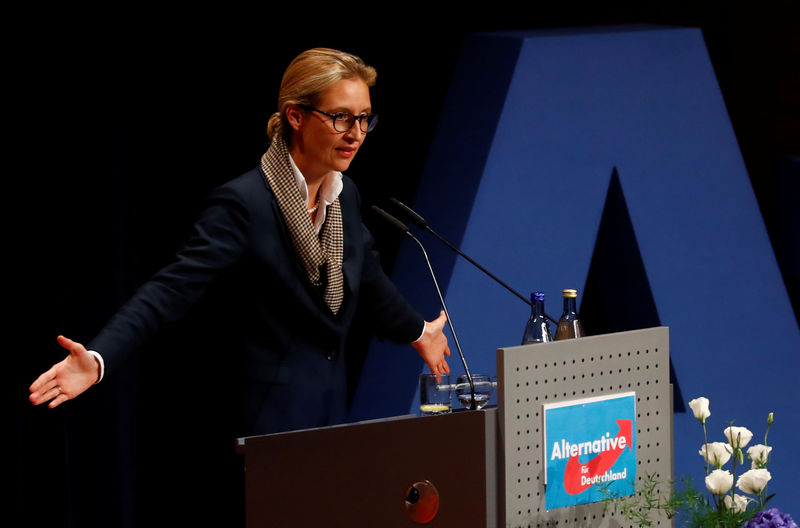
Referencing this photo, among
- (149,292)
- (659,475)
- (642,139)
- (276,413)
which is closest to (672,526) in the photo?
(659,475)

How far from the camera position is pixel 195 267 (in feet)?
8.95

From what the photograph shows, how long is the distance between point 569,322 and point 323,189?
652 mm

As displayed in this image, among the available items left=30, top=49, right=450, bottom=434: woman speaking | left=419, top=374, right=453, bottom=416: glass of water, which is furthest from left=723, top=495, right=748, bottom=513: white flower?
left=30, top=49, right=450, bottom=434: woman speaking

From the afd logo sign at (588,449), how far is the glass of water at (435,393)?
1.09 feet

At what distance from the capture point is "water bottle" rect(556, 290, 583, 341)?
2.75m

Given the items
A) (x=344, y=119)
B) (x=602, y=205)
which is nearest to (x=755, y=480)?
(x=344, y=119)

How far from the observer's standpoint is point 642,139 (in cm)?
406

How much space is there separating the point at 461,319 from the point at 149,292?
129 centimetres

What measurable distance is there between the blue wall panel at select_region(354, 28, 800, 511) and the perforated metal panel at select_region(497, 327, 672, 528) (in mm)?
1385

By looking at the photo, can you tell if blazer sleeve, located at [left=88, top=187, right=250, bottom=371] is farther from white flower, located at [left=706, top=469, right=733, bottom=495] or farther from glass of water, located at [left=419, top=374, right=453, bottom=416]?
white flower, located at [left=706, top=469, right=733, bottom=495]

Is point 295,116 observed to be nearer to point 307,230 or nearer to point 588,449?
point 307,230

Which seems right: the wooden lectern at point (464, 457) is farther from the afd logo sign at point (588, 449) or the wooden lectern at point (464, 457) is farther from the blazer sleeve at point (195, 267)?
the blazer sleeve at point (195, 267)

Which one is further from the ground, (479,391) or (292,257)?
(292,257)

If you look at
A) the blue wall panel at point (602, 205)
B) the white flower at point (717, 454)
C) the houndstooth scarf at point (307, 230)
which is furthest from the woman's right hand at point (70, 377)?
the blue wall panel at point (602, 205)
